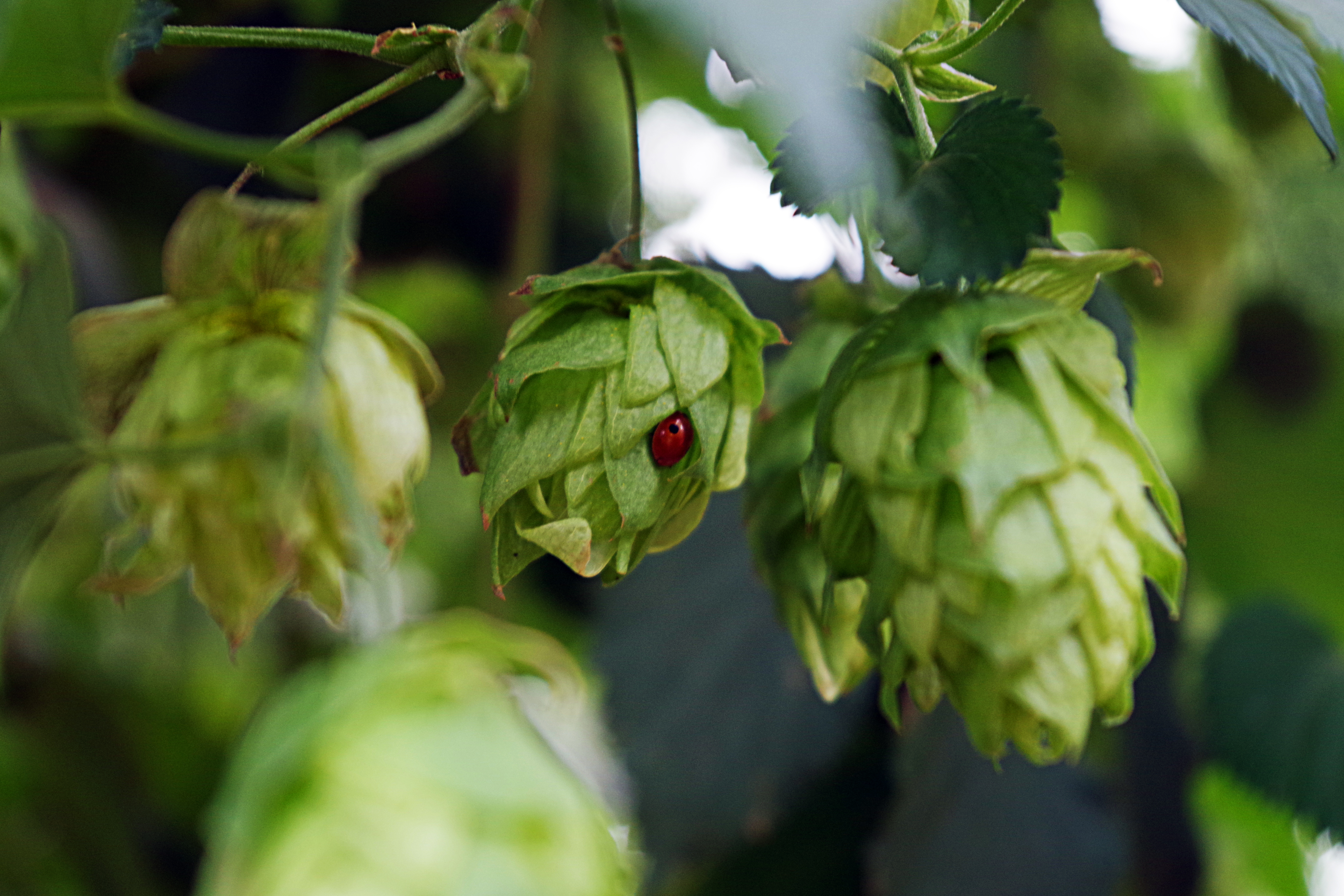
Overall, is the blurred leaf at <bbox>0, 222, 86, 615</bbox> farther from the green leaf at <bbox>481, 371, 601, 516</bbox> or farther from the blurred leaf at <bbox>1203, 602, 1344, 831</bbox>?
the blurred leaf at <bbox>1203, 602, 1344, 831</bbox>

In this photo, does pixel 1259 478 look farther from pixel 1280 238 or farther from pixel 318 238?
pixel 318 238

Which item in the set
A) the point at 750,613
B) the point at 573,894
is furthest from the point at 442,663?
the point at 750,613

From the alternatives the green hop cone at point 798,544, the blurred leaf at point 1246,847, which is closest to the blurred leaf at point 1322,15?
the green hop cone at point 798,544

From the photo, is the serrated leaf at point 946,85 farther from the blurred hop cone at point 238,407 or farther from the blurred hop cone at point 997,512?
the blurred hop cone at point 238,407

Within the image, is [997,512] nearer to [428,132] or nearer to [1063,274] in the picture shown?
[1063,274]

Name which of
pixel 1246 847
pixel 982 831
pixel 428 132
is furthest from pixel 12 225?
pixel 1246 847
